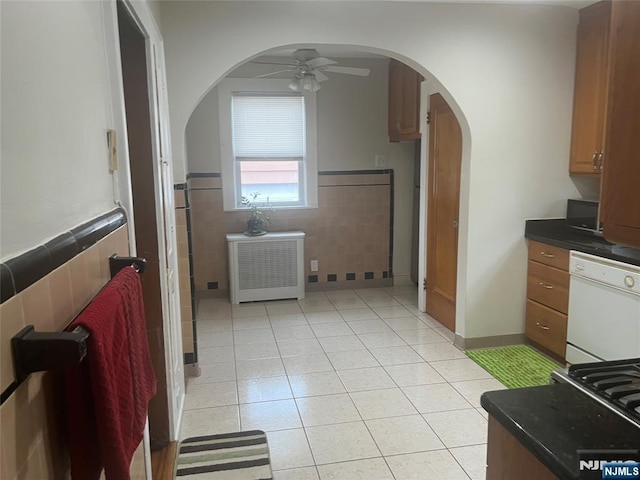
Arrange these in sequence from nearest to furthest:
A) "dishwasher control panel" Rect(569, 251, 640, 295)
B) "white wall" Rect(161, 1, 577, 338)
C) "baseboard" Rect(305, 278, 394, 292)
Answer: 1. "dishwasher control panel" Rect(569, 251, 640, 295)
2. "white wall" Rect(161, 1, 577, 338)
3. "baseboard" Rect(305, 278, 394, 292)

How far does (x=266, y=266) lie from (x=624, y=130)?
13.8 feet

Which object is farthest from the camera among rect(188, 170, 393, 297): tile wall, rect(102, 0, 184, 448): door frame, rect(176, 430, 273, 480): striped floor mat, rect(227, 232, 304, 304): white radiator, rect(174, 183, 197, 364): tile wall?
rect(188, 170, 393, 297): tile wall

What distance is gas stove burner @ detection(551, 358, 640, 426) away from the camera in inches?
43.8

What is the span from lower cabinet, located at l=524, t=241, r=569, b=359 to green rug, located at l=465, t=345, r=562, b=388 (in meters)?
0.10

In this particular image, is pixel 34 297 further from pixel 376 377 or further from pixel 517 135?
pixel 517 135

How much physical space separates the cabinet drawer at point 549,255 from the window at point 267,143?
7.70 ft

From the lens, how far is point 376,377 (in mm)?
3248

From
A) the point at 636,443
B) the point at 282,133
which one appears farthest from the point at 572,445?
the point at 282,133

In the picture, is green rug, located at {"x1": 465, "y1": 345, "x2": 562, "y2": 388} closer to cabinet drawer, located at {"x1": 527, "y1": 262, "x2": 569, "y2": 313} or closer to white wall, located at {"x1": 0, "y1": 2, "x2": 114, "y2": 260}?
cabinet drawer, located at {"x1": 527, "y1": 262, "x2": 569, "y2": 313}

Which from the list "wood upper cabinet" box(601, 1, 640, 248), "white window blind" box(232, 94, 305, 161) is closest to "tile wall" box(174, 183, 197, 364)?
"white window blind" box(232, 94, 305, 161)

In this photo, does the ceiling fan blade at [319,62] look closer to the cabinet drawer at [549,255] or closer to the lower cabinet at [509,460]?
the cabinet drawer at [549,255]

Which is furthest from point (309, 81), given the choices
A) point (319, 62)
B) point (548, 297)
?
point (548, 297)

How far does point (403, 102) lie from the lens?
4746 mm

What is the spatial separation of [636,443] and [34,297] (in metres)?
1.16
